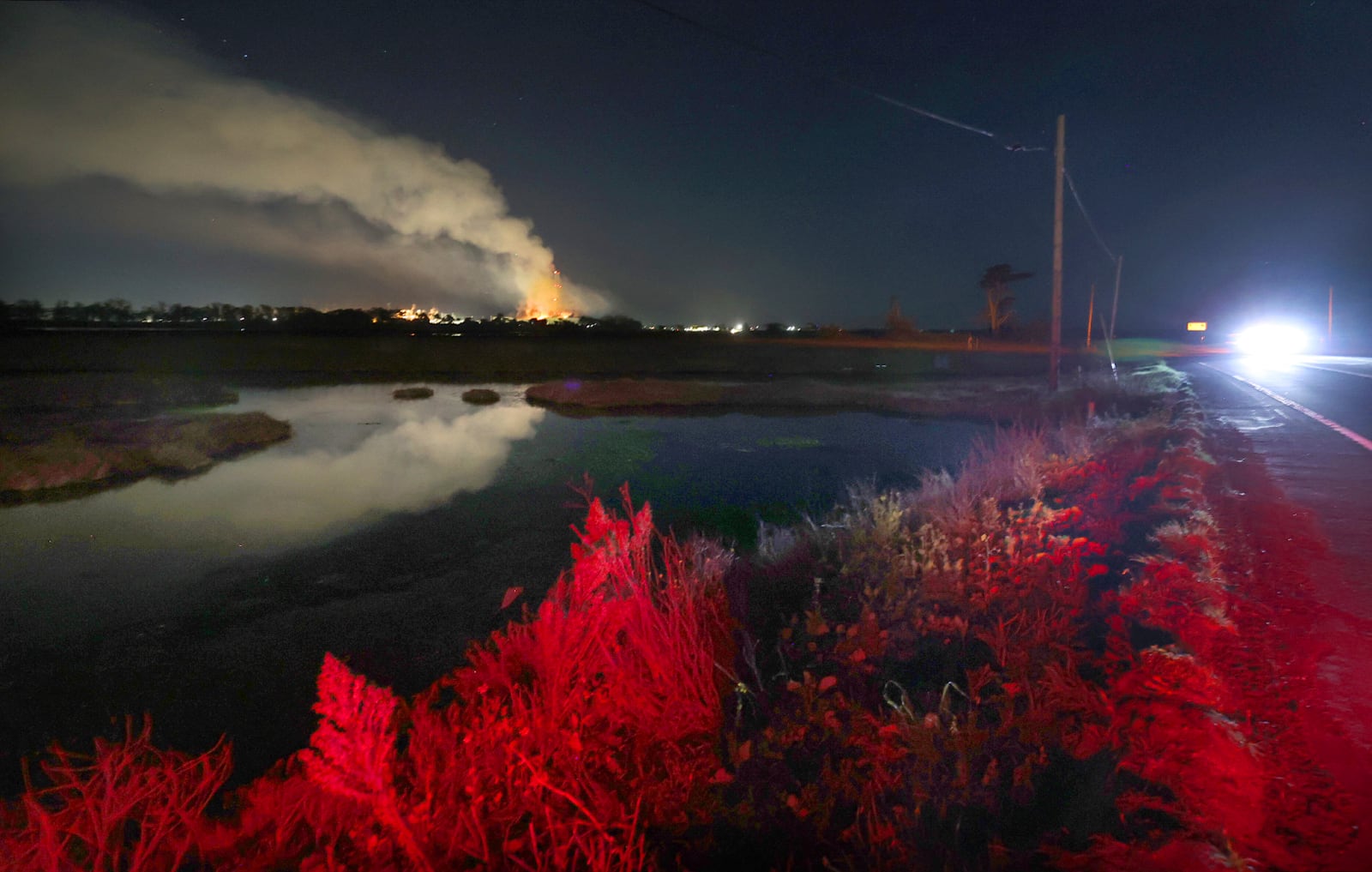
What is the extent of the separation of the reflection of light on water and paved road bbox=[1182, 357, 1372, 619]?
13146mm

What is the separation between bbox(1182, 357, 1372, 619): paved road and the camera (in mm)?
5340

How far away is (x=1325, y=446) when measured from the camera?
35.9ft

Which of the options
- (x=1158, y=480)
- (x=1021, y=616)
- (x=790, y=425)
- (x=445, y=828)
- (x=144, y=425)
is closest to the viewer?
(x=445, y=828)

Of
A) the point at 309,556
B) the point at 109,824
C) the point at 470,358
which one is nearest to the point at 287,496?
the point at 309,556

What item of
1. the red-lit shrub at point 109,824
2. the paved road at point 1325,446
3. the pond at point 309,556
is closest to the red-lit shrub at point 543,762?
the red-lit shrub at point 109,824

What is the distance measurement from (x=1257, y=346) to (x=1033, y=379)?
1933 inches

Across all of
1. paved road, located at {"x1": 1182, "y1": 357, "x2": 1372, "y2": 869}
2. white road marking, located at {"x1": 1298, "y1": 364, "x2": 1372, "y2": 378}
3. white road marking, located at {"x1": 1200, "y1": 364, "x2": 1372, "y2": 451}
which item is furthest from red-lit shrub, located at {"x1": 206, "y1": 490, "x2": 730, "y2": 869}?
white road marking, located at {"x1": 1298, "y1": 364, "x2": 1372, "y2": 378}

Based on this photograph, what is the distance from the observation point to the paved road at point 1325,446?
17.5 ft

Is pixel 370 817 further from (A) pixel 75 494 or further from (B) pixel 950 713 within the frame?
(A) pixel 75 494

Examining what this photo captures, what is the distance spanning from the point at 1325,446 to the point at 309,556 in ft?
52.3

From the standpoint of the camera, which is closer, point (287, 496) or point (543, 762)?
point (543, 762)

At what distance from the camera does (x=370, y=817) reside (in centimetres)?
331

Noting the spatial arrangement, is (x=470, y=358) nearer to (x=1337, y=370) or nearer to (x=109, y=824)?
(x=1337, y=370)

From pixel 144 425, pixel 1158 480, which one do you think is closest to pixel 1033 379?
pixel 1158 480
